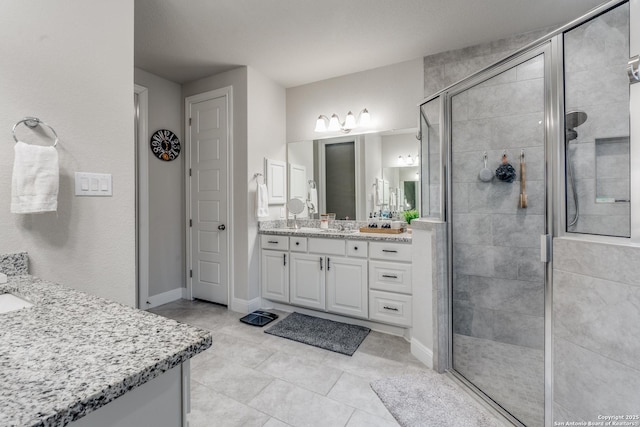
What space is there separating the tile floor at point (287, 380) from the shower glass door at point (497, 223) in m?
0.57

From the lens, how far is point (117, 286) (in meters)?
1.62

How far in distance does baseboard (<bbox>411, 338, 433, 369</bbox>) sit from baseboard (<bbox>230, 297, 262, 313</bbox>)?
164 cm

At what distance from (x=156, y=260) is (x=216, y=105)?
1.82 metres

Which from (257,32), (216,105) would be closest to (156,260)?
(216,105)

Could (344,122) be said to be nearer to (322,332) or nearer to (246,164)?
(246,164)

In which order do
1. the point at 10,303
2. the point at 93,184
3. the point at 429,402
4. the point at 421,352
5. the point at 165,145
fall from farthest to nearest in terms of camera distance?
the point at 165,145 → the point at 421,352 → the point at 429,402 → the point at 93,184 → the point at 10,303

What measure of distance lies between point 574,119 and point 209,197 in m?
3.14

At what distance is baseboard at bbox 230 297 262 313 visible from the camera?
3105 millimetres

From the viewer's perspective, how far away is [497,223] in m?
2.42

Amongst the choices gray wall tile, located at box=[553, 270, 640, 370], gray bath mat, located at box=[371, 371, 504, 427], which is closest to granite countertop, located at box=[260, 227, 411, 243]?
gray bath mat, located at box=[371, 371, 504, 427]

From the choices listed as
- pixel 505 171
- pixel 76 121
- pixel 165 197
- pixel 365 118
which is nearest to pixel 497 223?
pixel 505 171

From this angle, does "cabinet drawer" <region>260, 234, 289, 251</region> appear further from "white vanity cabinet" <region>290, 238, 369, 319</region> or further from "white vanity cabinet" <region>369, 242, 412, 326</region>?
"white vanity cabinet" <region>369, 242, 412, 326</region>

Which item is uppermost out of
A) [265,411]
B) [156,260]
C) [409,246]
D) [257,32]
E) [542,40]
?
[257,32]

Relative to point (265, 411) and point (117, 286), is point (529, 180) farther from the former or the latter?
point (117, 286)
